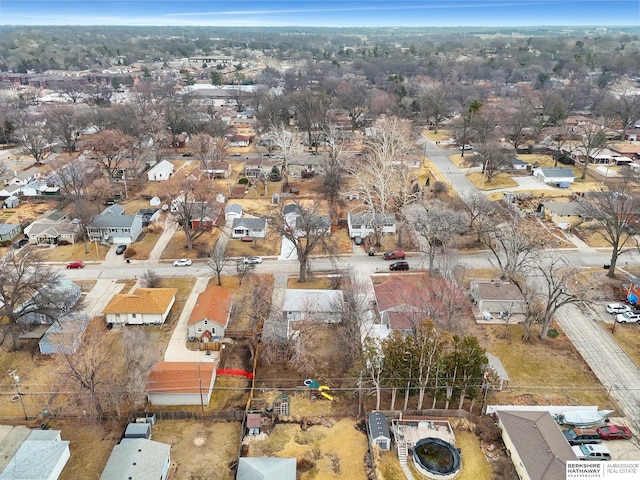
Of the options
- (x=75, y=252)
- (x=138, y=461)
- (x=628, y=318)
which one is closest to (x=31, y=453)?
(x=138, y=461)

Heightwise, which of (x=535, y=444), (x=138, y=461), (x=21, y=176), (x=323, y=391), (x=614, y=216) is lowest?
(x=21, y=176)

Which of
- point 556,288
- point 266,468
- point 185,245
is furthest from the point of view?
point 185,245

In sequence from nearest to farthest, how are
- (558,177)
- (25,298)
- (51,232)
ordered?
(25,298), (51,232), (558,177)

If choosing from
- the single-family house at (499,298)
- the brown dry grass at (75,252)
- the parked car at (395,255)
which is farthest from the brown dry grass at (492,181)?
the brown dry grass at (75,252)

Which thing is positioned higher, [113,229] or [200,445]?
[200,445]

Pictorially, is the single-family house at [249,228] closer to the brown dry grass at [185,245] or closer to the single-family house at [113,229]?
the brown dry grass at [185,245]

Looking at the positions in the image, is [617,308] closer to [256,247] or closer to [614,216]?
[614,216]
